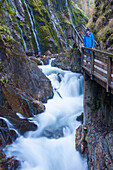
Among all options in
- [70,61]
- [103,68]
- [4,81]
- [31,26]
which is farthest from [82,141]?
[31,26]

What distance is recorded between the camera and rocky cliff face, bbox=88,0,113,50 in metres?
10.2

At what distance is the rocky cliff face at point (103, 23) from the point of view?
10.2 m

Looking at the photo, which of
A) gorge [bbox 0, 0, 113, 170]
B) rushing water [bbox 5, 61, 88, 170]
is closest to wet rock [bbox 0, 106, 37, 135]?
gorge [bbox 0, 0, 113, 170]

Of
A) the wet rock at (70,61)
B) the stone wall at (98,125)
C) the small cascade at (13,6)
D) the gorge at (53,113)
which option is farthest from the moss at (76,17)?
the stone wall at (98,125)

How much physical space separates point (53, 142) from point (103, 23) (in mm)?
9243

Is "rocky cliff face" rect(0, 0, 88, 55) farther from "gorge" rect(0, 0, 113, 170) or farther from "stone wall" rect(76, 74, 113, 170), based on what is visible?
"stone wall" rect(76, 74, 113, 170)

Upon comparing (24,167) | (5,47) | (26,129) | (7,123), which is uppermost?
(5,47)

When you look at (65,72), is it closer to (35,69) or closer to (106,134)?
(35,69)

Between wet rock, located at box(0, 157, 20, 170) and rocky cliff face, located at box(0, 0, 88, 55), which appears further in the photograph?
rocky cliff face, located at box(0, 0, 88, 55)

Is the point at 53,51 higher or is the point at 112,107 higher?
the point at 53,51

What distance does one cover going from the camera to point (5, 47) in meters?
9.79

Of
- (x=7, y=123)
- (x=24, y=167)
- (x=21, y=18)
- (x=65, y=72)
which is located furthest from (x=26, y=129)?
(x=21, y=18)

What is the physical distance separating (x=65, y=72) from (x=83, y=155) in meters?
9.97

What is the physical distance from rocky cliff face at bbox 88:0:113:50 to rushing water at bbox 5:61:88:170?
5.03 m
